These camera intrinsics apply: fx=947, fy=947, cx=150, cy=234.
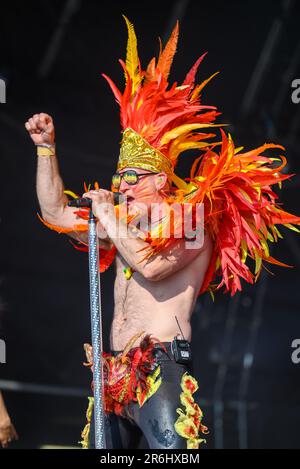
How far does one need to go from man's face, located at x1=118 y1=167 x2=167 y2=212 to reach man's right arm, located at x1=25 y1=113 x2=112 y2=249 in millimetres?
226

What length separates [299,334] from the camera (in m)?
7.16

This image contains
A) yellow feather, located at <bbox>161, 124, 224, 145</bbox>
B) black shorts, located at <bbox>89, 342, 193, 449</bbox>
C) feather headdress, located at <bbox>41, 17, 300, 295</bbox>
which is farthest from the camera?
yellow feather, located at <bbox>161, 124, 224, 145</bbox>

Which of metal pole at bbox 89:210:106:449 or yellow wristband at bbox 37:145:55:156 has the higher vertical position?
yellow wristband at bbox 37:145:55:156

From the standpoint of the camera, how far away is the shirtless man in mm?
3225

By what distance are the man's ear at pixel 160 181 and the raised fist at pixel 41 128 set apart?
432mm

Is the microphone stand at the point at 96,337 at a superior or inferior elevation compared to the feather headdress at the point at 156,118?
inferior

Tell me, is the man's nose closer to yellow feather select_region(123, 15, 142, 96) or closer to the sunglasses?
the sunglasses

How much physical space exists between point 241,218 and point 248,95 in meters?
3.28

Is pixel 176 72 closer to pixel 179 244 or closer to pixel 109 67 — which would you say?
pixel 109 67

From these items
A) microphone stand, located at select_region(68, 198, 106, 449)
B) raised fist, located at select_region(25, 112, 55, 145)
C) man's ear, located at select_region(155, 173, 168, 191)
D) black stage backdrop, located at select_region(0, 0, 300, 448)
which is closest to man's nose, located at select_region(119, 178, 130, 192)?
man's ear, located at select_region(155, 173, 168, 191)

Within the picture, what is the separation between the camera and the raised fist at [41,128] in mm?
3525

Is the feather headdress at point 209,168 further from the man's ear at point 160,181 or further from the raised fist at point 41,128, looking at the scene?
the raised fist at point 41,128

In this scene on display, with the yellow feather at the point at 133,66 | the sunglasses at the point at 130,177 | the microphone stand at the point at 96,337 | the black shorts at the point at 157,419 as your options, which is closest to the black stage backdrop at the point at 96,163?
the black shorts at the point at 157,419

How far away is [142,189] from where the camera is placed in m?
3.49
